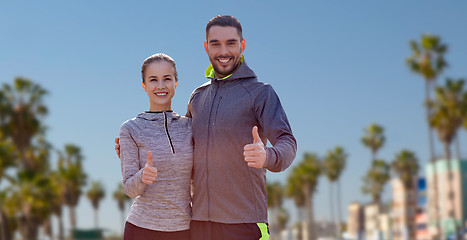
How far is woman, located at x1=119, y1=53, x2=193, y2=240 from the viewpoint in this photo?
4.68m

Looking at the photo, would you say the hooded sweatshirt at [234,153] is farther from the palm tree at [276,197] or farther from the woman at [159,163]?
the palm tree at [276,197]

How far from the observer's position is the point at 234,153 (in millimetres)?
4621

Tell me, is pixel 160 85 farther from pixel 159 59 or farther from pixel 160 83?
pixel 159 59

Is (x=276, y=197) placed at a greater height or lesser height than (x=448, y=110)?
lesser

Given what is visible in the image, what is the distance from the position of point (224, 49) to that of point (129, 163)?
3.63ft

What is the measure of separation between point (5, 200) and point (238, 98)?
48.4 metres

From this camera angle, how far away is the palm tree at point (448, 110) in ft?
179

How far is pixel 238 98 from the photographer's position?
475 centimetres

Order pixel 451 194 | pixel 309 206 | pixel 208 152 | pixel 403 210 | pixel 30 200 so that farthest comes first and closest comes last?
1. pixel 309 206
2. pixel 403 210
3. pixel 451 194
4. pixel 30 200
5. pixel 208 152

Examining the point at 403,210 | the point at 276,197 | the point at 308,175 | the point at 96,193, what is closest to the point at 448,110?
the point at 308,175

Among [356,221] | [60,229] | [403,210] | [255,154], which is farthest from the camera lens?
[356,221]

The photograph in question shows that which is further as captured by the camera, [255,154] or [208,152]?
[208,152]

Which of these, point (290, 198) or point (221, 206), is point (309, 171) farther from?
point (221, 206)

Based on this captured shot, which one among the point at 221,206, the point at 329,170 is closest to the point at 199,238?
the point at 221,206
